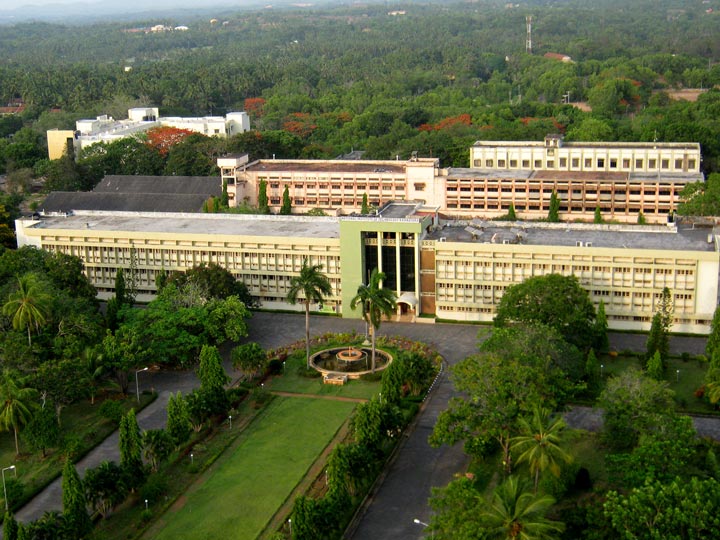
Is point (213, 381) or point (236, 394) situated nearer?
point (213, 381)

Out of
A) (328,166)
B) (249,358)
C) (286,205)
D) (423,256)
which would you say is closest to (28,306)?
(249,358)

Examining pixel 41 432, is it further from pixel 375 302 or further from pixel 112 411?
pixel 375 302

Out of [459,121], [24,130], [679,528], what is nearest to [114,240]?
[679,528]

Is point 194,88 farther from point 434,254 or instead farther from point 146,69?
point 434,254

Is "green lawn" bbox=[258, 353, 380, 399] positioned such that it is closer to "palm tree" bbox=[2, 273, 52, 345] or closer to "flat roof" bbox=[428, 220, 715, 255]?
"palm tree" bbox=[2, 273, 52, 345]

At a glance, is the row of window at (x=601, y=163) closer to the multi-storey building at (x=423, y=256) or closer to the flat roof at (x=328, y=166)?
the flat roof at (x=328, y=166)

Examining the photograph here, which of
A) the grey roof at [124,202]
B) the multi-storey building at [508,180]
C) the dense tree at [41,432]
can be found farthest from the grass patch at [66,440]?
the grey roof at [124,202]

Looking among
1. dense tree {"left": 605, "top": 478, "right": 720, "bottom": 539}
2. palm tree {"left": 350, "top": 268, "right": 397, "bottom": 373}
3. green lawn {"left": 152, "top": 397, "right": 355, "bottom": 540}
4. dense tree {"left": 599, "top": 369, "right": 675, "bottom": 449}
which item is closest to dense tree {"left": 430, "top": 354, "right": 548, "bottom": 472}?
dense tree {"left": 599, "top": 369, "right": 675, "bottom": 449}
